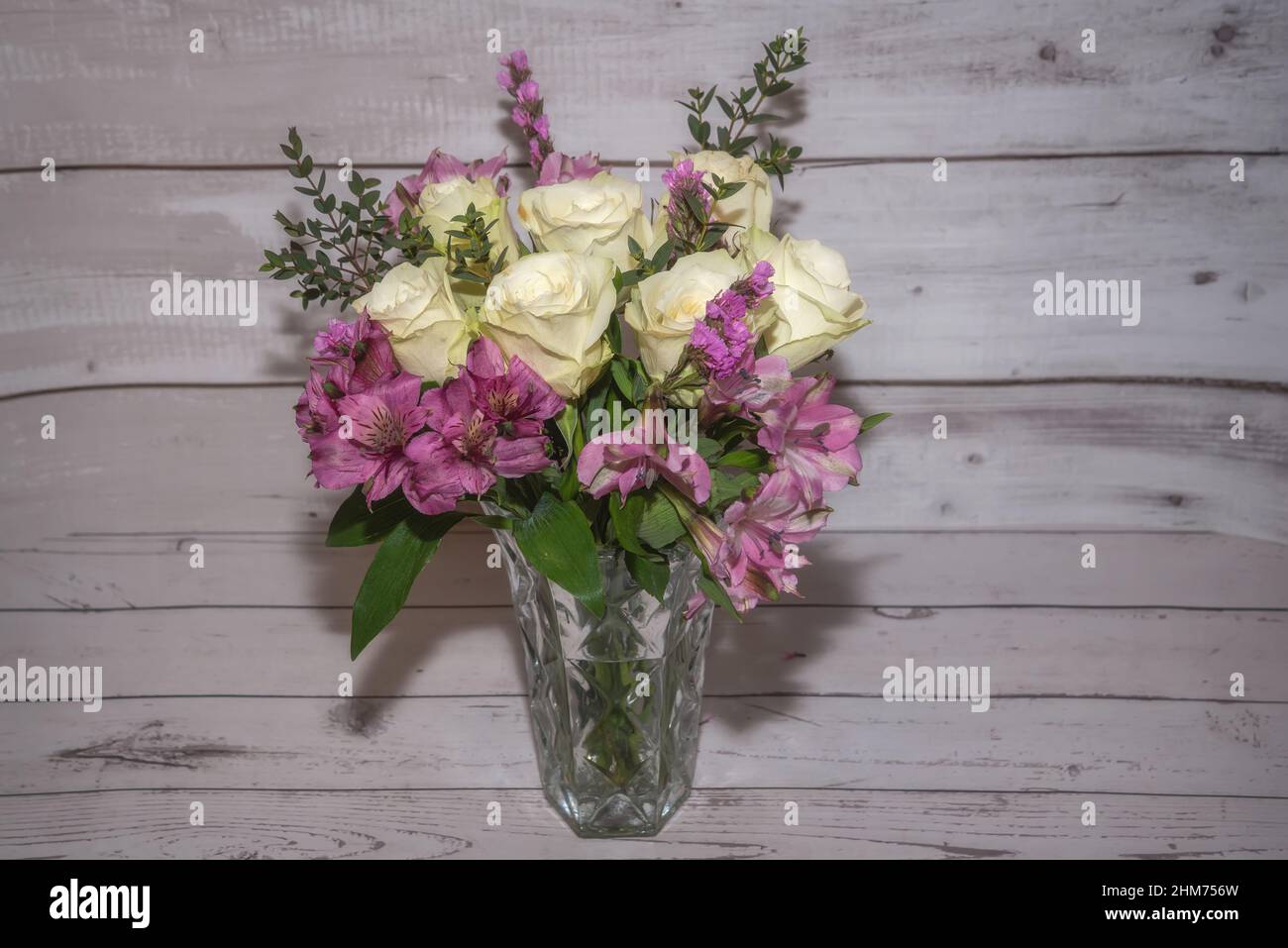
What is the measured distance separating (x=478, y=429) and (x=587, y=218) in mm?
166

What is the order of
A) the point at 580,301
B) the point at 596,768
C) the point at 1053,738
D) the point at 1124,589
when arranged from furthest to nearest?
the point at 1124,589 < the point at 1053,738 < the point at 596,768 < the point at 580,301

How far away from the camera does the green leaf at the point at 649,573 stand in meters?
0.78

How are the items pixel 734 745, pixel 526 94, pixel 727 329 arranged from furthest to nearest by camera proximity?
pixel 734 745 < pixel 526 94 < pixel 727 329

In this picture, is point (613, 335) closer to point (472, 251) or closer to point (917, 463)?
point (472, 251)

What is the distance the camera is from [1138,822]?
949mm

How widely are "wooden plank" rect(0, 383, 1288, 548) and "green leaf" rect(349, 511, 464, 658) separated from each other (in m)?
0.36

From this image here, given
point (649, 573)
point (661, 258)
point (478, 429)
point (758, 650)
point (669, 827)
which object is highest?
point (661, 258)

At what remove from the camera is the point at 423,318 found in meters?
0.70

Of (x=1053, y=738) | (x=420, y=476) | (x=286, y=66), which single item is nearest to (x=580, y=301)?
(x=420, y=476)

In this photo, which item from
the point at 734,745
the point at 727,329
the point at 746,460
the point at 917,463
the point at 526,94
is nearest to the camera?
the point at 727,329

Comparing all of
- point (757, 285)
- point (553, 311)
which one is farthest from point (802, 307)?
point (553, 311)

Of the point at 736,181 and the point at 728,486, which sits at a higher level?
the point at 736,181

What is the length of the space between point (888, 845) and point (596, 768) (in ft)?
0.86

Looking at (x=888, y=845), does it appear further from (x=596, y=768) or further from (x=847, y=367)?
(x=847, y=367)
